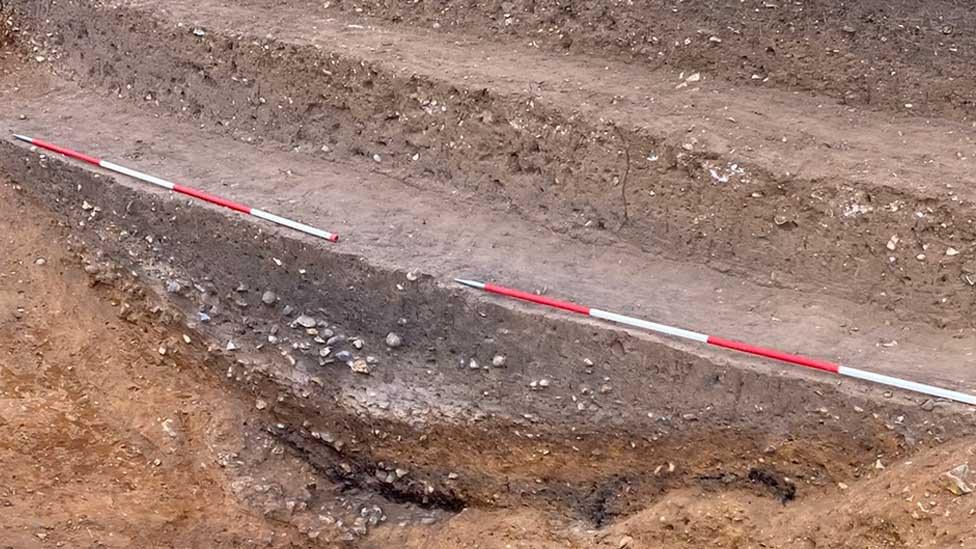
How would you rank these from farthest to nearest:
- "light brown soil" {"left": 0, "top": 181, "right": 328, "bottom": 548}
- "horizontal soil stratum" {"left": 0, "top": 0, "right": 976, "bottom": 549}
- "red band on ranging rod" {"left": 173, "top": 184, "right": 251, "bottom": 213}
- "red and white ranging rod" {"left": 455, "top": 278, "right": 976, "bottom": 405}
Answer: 1. "red band on ranging rod" {"left": 173, "top": 184, "right": 251, "bottom": 213}
2. "light brown soil" {"left": 0, "top": 181, "right": 328, "bottom": 548}
3. "horizontal soil stratum" {"left": 0, "top": 0, "right": 976, "bottom": 549}
4. "red and white ranging rod" {"left": 455, "top": 278, "right": 976, "bottom": 405}

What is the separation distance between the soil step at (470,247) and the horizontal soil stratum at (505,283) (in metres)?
0.02

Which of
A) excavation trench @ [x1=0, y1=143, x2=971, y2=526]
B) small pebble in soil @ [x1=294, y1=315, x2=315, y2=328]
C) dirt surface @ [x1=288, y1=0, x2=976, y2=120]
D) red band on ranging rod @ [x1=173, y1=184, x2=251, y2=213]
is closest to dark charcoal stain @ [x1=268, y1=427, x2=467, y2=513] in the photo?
excavation trench @ [x1=0, y1=143, x2=971, y2=526]

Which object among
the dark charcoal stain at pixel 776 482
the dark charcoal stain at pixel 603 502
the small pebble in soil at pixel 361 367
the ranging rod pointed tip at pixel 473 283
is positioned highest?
the ranging rod pointed tip at pixel 473 283

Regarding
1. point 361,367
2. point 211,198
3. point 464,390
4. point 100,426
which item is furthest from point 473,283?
point 100,426

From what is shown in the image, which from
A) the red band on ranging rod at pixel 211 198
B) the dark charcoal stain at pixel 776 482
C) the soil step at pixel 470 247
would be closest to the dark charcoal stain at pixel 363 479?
the soil step at pixel 470 247

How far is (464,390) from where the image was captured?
5.16 m

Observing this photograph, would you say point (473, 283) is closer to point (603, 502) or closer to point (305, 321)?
point (305, 321)

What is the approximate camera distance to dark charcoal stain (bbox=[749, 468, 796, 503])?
179 inches

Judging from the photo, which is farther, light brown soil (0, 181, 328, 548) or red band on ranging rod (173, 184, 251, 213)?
red band on ranging rod (173, 184, 251, 213)

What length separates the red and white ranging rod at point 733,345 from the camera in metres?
4.20

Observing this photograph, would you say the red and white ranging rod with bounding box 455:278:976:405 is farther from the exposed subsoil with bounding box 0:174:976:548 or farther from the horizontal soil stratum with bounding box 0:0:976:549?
the exposed subsoil with bounding box 0:174:976:548

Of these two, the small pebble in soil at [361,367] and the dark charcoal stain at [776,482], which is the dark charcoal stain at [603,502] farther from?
the small pebble in soil at [361,367]

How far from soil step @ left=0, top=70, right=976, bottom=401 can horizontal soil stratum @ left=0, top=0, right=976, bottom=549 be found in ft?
0.08

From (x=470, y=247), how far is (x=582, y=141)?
0.88m
